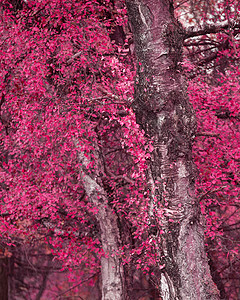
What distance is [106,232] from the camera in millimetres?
8656

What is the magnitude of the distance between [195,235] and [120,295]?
11.7 ft

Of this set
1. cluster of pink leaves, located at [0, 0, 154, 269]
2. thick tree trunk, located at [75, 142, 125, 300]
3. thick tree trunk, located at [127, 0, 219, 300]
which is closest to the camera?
thick tree trunk, located at [127, 0, 219, 300]

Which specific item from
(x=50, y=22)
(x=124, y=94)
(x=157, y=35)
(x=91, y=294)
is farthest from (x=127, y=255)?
(x=91, y=294)

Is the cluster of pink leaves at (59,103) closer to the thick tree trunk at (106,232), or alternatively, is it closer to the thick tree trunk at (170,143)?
the thick tree trunk at (106,232)

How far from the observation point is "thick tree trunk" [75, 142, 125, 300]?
27.3 feet

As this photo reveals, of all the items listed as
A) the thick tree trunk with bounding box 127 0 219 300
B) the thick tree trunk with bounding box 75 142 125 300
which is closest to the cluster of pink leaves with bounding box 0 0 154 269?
the thick tree trunk with bounding box 75 142 125 300

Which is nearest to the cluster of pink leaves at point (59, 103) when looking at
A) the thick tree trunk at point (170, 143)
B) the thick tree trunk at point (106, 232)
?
the thick tree trunk at point (106, 232)

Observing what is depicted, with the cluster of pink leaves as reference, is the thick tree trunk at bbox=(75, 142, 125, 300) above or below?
below

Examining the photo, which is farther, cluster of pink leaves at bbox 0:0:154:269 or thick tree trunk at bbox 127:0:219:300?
cluster of pink leaves at bbox 0:0:154:269

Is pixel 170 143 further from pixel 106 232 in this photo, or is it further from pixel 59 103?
pixel 106 232

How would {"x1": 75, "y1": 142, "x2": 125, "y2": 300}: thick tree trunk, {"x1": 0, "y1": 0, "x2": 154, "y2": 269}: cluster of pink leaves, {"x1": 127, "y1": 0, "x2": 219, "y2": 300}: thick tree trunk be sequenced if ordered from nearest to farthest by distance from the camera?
{"x1": 127, "y1": 0, "x2": 219, "y2": 300}: thick tree trunk
{"x1": 0, "y1": 0, "x2": 154, "y2": 269}: cluster of pink leaves
{"x1": 75, "y1": 142, "x2": 125, "y2": 300}: thick tree trunk

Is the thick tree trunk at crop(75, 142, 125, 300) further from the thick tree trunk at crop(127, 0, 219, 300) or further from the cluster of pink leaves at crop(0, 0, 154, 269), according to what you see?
the thick tree trunk at crop(127, 0, 219, 300)

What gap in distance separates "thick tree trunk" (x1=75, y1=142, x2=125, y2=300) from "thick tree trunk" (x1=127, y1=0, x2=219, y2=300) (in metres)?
2.92

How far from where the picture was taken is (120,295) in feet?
27.1
